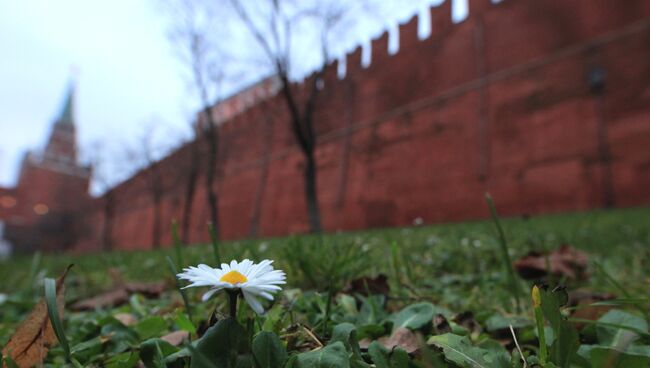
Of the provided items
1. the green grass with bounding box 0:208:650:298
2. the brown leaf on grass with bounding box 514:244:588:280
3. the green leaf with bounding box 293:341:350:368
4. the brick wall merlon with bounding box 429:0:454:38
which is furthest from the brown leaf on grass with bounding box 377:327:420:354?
the brick wall merlon with bounding box 429:0:454:38

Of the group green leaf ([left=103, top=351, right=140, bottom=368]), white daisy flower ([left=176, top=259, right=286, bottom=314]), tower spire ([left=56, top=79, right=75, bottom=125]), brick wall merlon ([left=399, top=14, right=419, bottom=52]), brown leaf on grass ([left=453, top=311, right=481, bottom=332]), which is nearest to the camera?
white daisy flower ([left=176, top=259, right=286, bottom=314])

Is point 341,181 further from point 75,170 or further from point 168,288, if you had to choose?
point 75,170

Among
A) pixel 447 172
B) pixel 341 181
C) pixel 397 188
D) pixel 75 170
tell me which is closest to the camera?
pixel 447 172

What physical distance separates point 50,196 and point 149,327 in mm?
46670

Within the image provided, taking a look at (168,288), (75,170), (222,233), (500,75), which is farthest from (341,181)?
(75,170)

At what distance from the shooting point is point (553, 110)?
9469 mm

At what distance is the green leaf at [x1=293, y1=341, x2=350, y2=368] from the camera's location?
20.5 inches

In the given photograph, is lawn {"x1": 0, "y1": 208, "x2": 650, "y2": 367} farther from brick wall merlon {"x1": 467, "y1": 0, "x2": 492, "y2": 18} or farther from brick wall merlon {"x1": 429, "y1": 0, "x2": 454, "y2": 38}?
brick wall merlon {"x1": 429, "y1": 0, "x2": 454, "y2": 38}

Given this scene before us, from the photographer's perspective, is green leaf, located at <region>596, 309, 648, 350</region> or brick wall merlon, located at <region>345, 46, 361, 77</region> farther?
brick wall merlon, located at <region>345, 46, 361, 77</region>

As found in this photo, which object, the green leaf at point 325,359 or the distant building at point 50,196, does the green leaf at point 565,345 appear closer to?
the green leaf at point 325,359

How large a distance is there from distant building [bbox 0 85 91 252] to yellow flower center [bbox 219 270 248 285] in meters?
36.7

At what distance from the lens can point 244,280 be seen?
1.44ft

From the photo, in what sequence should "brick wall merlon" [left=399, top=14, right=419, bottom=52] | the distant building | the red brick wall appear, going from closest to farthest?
1. the red brick wall
2. "brick wall merlon" [left=399, top=14, right=419, bottom=52]
3. the distant building

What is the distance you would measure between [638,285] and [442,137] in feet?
34.7
